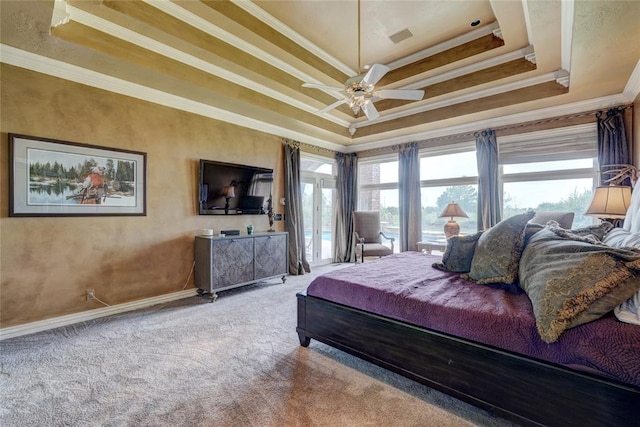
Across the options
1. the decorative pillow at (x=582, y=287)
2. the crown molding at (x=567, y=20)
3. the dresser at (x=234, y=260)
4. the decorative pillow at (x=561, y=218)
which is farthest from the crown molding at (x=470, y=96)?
the decorative pillow at (x=582, y=287)

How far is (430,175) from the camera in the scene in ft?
18.8

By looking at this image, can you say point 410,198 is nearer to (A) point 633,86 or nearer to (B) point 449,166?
(B) point 449,166

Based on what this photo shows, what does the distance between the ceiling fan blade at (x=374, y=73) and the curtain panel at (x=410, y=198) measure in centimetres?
304

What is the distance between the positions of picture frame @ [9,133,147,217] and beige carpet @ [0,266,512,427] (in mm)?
1321

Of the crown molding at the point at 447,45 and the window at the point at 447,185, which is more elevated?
the crown molding at the point at 447,45

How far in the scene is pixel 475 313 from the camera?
1707 mm

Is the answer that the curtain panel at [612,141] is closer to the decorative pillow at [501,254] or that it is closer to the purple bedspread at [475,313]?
the decorative pillow at [501,254]

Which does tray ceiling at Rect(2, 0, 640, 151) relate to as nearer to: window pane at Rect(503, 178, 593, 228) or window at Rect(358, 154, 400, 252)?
window pane at Rect(503, 178, 593, 228)

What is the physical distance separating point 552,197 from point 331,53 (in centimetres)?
414

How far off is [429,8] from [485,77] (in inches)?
57.0

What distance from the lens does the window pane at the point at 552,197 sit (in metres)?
4.28

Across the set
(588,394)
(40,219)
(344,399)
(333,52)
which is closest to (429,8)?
(333,52)

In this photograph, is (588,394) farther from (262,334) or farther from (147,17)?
(147,17)

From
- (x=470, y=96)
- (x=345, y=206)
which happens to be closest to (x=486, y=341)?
(x=470, y=96)
